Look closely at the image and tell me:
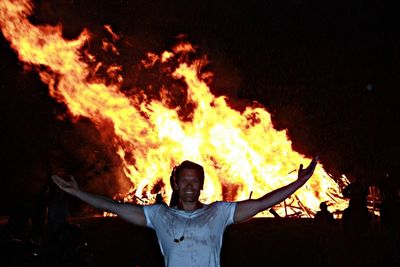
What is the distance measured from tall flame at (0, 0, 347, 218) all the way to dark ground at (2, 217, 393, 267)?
2.08m

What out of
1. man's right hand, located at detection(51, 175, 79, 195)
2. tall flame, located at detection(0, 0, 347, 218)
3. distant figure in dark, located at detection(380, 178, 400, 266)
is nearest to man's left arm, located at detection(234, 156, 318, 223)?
man's right hand, located at detection(51, 175, 79, 195)

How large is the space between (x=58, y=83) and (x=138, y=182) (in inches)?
155

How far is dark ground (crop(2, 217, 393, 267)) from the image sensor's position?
746 centimetres

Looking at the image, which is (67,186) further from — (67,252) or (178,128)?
(178,128)

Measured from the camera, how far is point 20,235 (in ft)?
18.3

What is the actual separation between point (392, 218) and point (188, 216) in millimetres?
5506

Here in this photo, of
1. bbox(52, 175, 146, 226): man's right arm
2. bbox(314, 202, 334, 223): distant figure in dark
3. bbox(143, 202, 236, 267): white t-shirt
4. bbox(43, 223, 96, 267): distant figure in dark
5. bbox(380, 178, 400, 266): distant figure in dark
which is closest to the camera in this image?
bbox(143, 202, 236, 267): white t-shirt

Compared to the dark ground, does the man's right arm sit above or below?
below

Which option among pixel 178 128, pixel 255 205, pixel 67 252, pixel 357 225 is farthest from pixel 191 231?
pixel 178 128

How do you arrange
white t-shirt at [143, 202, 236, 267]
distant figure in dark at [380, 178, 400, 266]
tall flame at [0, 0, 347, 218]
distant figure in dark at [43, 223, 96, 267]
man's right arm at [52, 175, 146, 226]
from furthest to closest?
tall flame at [0, 0, 347, 218], distant figure in dark at [380, 178, 400, 266], distant figure in dark at [43, 223, 96, 267], man's right arm at [52, 175, 146, 226], white t-shirt at [143, 202, 236, 267]

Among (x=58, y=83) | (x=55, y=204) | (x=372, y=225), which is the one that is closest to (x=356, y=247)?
(x=372, y=225)

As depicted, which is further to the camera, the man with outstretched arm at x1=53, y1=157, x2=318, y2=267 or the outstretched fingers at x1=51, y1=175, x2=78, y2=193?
the outstretched fingers at x1=51, y1=175, x2=78, y2=193

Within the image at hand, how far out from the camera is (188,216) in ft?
9.15

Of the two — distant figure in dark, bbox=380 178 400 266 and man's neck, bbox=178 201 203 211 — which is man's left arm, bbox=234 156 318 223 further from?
distant figure in dark, bbox=380 178 400 266
